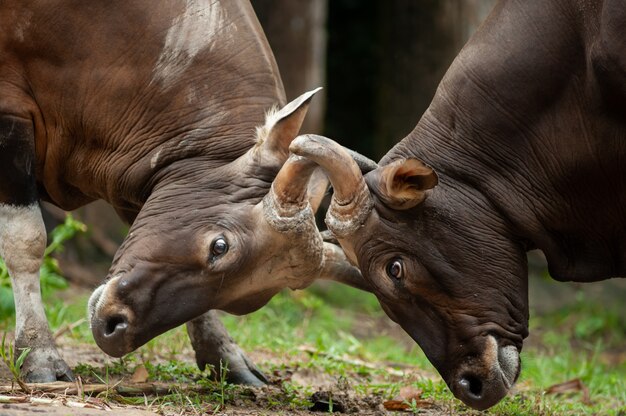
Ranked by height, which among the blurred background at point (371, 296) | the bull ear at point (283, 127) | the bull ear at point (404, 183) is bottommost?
the blurred background at point (371, 296)

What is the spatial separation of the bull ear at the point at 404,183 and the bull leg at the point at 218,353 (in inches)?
67.5

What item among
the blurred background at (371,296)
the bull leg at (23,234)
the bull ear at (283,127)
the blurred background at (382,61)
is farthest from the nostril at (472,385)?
A: the blurred background at (382,61)

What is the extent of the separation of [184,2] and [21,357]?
7.28 ft

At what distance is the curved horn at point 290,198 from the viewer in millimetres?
5676

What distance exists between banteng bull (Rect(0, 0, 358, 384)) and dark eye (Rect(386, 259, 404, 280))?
1.32 feet

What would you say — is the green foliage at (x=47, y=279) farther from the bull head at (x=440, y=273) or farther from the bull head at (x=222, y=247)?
the bull head at (x=440, y=273)

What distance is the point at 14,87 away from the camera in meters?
6.54

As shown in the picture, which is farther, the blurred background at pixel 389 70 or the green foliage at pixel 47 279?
the blurred background at pixel 389 70

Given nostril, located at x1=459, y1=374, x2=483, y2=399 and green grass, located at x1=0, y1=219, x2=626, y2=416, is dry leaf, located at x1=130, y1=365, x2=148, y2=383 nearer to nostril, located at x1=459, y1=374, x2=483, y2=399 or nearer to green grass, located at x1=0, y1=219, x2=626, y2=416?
green grass, located at x1=0, y1=219, x2=626, y2=416

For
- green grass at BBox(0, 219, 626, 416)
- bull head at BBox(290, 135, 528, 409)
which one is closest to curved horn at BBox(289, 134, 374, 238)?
bull head at BBox(290, 135, 528, 409)

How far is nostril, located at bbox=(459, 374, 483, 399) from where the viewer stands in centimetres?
574

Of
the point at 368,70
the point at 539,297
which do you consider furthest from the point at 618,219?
the point at 368,70

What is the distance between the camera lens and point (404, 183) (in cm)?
572

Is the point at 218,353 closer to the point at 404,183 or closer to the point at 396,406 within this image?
the point at 396,406
